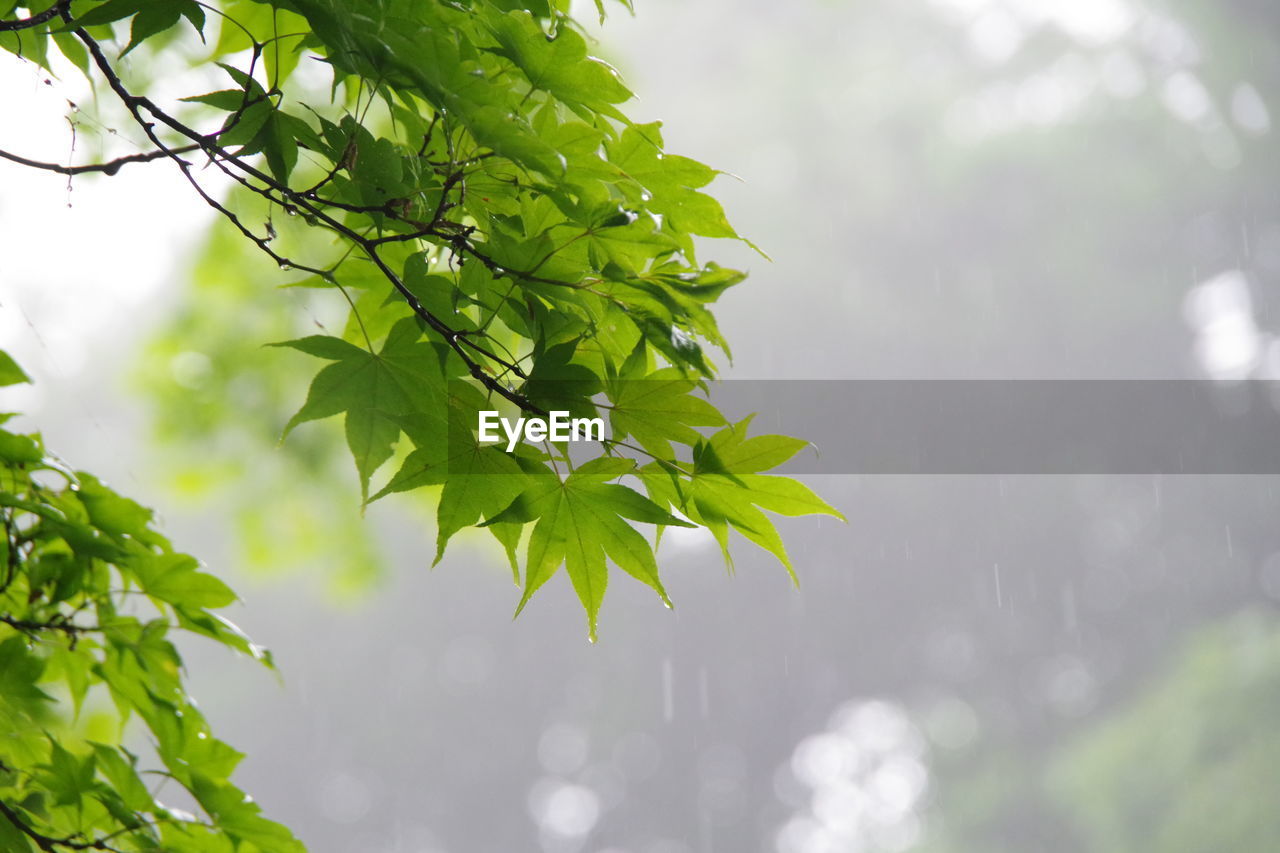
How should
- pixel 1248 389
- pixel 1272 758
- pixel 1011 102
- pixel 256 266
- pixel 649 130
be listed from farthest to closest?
pixel 1011 102 → pixel 1248 389 → pixel 1272 758 → pixel 256 266 → pixel 649 130

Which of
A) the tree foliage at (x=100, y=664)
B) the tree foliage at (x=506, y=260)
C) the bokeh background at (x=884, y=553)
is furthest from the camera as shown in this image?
the bokeh background at (x=884, y=553)

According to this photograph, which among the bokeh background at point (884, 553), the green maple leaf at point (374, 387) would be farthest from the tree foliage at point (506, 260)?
the bokeh background at point (884, 553)

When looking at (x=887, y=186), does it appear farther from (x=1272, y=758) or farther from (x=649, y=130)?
(x=649, y=130)

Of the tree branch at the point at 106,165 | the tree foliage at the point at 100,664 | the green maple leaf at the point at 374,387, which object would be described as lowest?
the tree foliage at the point at 100,664

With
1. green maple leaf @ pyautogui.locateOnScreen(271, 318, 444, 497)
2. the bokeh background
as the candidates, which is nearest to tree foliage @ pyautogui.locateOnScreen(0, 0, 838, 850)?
green maple leaf @ pyautogui.locateOnScreen(271, 318, 444, 497)

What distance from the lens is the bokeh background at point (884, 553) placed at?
8.90 meters

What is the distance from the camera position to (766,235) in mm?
9812

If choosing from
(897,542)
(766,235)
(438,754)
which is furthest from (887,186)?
(438,754)

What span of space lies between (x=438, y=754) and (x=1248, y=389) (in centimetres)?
767

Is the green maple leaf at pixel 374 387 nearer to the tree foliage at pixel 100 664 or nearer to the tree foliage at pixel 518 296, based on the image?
the tree foliage at pixel 518 296

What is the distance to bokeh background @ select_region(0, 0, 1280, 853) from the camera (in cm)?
890

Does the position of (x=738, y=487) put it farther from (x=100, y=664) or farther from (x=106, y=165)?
(x=100, y=664)

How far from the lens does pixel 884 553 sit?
9.47 metres

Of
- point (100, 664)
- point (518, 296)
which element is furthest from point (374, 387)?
point (100, 664)
